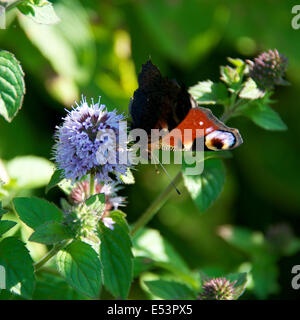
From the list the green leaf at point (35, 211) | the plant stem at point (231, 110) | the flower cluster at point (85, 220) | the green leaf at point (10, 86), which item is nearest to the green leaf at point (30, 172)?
the green leaf at point (35, 211)

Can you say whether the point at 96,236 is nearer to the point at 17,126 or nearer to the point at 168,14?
the point at 17,126

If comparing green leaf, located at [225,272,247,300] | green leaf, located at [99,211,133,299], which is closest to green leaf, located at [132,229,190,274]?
green leaf, located at [225,272,247,300]

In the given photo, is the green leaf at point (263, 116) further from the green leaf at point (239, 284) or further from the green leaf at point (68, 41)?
the green leaf at point (68, 41)

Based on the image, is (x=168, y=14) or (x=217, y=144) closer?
(x=217, y=144)

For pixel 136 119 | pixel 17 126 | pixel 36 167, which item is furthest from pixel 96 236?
pixel 17 126

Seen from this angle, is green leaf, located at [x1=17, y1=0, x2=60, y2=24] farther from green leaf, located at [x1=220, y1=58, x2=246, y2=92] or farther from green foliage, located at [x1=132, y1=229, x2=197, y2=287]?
green foliage, located at [x1=132, y1=229, x2=197, y2=287]

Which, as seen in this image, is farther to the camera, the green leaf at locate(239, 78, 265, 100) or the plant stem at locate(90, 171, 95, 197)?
the green leaf at locate(239, 78, 265, 100)
